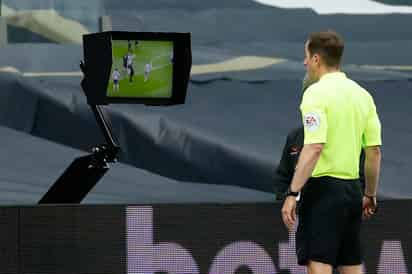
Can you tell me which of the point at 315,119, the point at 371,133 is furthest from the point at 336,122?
the point at 371,133

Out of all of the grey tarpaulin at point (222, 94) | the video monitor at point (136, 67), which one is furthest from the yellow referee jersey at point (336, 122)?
the grey tarpaulin at point (222, 94)

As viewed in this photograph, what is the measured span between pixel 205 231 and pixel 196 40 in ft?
9.27

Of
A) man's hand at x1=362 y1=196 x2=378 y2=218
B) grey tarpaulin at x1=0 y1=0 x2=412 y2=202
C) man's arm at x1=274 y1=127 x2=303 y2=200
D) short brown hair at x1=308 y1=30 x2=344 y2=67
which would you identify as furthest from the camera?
grey tarpaulin at x1=0 y1=0 x2=412 y2=202

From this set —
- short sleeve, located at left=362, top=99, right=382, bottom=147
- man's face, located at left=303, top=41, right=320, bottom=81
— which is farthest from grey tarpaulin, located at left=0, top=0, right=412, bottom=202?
man's face, located at left=303, top=41, right=320, bottom=81

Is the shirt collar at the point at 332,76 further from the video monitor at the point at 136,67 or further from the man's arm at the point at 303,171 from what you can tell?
the video monitor at the point at 136,67

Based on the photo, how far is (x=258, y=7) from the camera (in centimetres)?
910

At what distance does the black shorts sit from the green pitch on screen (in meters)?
1.18

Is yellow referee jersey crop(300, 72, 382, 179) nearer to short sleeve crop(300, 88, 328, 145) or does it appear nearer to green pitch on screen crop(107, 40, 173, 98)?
short sleeve crop(300, 88, 328, 145)

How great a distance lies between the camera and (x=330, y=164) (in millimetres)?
5160

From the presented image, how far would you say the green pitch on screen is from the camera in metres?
6.02

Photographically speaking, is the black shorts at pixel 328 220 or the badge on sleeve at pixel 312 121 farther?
the black shorts at pixel 328 220

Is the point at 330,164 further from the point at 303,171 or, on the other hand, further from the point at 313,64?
the point at 313,64

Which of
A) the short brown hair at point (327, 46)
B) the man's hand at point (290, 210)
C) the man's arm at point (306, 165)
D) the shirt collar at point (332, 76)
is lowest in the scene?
the man's hand at point (290, 210)

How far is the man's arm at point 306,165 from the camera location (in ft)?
16.4
